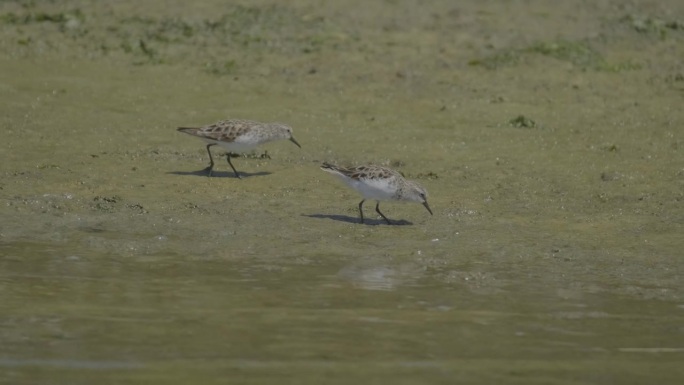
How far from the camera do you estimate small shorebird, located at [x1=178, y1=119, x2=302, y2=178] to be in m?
15.0

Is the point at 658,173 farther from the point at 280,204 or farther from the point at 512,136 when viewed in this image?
the point at 280,204

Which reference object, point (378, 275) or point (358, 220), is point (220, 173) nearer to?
point (358, 220)

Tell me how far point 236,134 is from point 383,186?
2.46m

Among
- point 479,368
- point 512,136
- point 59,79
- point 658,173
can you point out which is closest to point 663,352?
point 479,368

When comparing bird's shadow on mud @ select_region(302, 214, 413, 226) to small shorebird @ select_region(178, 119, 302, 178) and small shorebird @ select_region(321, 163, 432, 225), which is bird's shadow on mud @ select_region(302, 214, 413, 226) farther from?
small shorebird @ select_region(178, 119, 302, 178)

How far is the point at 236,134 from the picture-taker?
588 inches

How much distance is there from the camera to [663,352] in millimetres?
8984

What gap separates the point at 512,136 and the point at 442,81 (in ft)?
7.79

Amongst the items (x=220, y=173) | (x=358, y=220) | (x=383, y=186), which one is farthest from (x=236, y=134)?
(x=383, y=186)

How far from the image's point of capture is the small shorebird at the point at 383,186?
1321cm

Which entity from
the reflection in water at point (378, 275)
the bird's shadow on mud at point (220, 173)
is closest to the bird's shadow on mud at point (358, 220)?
the reflection in water at point (378, 275)

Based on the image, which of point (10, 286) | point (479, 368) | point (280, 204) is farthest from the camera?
point (280, 204)

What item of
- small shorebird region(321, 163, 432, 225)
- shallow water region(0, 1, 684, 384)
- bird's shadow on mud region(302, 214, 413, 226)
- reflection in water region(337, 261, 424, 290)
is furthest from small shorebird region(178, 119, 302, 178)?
reflection in water region(337, 261, 424, 290)

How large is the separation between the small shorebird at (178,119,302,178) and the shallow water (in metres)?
0.36
